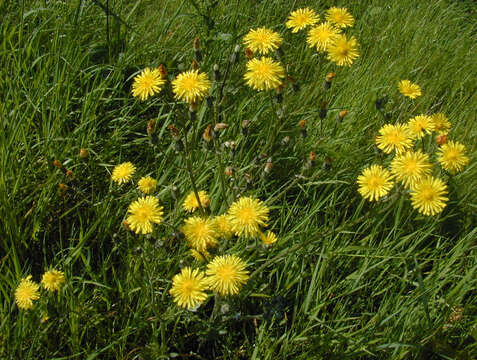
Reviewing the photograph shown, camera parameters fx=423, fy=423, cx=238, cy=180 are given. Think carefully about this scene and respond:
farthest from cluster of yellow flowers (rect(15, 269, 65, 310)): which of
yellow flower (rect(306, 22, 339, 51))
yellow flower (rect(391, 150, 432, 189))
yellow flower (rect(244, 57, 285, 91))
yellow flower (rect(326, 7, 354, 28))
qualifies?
yellow flower (rect(326, 7, 354, 28))

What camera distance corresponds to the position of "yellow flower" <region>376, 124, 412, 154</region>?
173cm

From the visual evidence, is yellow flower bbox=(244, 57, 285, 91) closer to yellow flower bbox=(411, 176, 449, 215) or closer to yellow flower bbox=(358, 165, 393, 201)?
yellow flower bbox=(358, 165, 393, 201)

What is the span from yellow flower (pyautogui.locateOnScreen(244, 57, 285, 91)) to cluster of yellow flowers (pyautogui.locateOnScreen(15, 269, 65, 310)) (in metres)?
1.06

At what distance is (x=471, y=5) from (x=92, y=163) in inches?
162

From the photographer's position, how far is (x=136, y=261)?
1754 millimetres

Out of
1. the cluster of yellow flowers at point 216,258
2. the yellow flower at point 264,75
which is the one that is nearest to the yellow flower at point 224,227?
the cluster of yellow flowers at point 216,258

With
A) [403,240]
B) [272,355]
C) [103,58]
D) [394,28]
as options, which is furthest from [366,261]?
[394,28]

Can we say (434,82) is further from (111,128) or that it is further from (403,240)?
(111,128)

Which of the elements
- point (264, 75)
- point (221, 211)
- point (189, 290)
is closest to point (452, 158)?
point (264, 75)

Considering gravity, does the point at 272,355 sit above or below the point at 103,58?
below

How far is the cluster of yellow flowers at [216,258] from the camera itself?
4.52ft

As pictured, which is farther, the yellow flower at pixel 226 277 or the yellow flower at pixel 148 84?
the yellow flower at pixel 148 84

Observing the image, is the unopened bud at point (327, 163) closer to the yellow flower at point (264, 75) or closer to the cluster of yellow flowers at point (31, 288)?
the yellow flower at point (264, 75)

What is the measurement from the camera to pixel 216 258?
1463 millimetres
